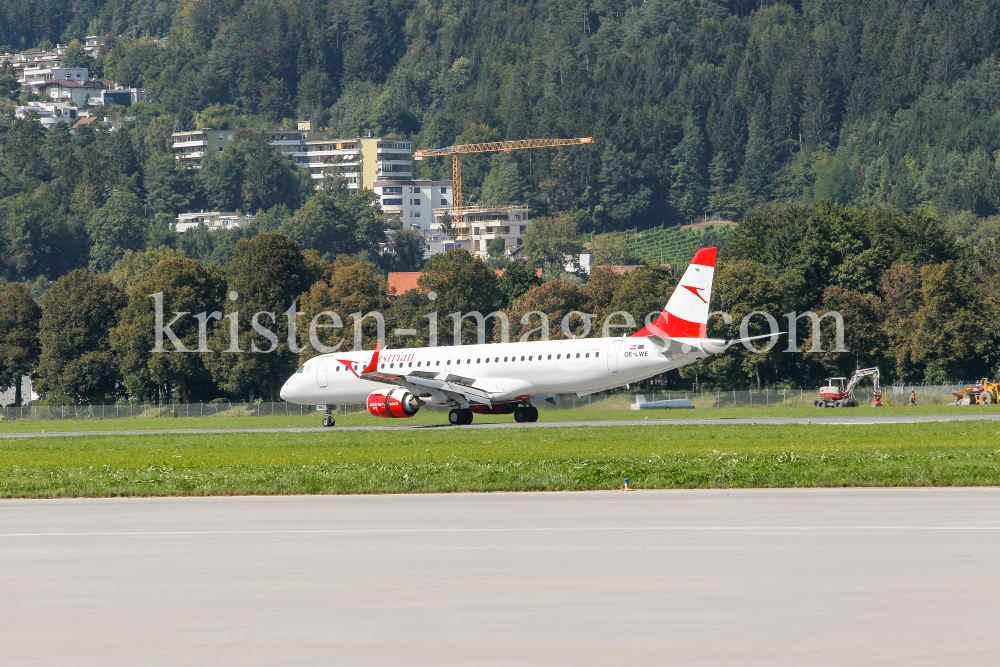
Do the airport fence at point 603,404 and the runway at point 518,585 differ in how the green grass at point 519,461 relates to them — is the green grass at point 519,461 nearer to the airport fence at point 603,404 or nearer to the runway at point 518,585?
the runway at point 518,585

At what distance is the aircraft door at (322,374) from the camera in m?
58.5

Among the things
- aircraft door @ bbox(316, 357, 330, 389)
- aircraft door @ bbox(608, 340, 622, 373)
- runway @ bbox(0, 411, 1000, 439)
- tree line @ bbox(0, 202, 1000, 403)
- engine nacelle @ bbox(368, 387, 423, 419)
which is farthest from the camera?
tree line @ bbox(0, 202, 1000, 403)

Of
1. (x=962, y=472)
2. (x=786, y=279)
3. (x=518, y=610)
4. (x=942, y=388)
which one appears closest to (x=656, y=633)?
(x=518, y=610)

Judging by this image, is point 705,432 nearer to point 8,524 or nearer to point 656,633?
point 8,524

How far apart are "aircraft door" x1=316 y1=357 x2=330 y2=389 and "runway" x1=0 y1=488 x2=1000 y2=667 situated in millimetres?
37549

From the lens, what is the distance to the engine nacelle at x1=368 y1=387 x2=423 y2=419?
175 ft

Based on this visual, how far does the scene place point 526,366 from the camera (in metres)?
51.9

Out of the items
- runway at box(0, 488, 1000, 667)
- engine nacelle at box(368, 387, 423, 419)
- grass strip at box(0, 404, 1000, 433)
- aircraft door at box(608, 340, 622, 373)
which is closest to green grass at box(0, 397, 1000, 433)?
grass strip at box(0, 404, 1000, 433)

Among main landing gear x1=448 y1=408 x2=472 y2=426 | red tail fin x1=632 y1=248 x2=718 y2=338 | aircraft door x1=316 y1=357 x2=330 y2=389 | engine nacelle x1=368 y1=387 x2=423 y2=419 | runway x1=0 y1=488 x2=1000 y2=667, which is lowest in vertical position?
runway x1=0 y1=488 x2=1000 y2=667

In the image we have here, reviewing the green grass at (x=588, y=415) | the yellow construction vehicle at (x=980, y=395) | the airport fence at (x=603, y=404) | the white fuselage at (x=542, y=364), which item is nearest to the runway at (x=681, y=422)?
the white fuselage at (x=542, y=364)

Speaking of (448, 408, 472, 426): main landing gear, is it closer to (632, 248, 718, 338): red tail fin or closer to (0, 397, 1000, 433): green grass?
(0, 397, 1000, 433): green grass

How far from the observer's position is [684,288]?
49.1 meters

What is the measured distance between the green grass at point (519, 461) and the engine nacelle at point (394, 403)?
730 cm

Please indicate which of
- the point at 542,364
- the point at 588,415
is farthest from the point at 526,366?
the point at 588,415
